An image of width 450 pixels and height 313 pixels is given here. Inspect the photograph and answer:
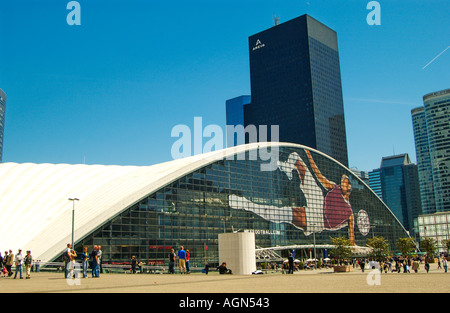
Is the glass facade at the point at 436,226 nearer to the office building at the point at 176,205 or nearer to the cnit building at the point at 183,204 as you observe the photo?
the cnit building at the point at 183,204

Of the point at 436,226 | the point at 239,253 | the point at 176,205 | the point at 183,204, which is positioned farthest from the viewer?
the point at 436,226

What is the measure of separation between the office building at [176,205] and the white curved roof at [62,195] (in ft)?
0.35

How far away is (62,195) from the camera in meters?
48.9

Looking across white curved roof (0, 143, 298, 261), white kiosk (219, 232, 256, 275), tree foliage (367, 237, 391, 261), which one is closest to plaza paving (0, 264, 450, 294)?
white kiosk (219, 232, 256, 275)

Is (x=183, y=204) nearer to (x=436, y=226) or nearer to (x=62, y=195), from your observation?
(x=62, y=195)

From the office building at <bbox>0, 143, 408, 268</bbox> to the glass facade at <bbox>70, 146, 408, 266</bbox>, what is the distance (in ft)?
0.39

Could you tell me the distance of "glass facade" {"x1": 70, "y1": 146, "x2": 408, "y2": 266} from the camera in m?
45.6

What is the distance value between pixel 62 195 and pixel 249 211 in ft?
80.7

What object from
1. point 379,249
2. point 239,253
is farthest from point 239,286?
point 379,249

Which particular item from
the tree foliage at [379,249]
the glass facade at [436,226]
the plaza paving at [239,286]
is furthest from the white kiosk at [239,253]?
the glass facade at [436,226]

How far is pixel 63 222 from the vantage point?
137ft
